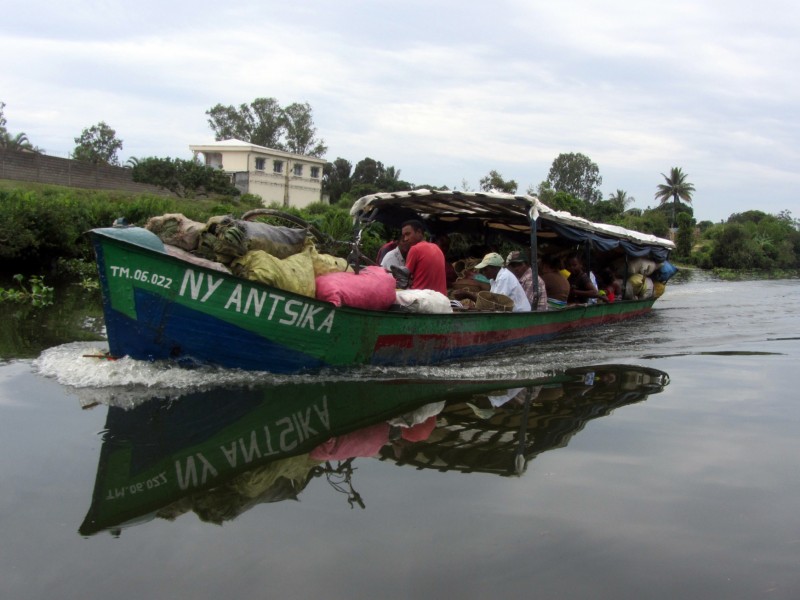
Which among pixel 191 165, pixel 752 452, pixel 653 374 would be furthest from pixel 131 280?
pixel 191 165

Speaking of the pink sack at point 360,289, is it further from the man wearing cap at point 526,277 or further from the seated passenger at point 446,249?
the seated passenger at point 446,249

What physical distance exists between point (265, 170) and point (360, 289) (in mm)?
39405

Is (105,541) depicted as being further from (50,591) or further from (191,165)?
(191,165)

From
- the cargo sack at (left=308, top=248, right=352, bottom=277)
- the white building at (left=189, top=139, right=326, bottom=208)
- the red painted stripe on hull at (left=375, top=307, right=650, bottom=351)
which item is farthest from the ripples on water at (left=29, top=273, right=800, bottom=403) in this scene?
the white building at (left=189, top=139, right=326, bottom=208)

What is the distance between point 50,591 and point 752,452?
4.68m

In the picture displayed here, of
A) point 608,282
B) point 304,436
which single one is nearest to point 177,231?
point 304,436

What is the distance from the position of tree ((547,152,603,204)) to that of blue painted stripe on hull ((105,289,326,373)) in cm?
6940

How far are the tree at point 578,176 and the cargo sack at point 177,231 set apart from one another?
6933 centimetres

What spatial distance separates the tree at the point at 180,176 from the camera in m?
33.8

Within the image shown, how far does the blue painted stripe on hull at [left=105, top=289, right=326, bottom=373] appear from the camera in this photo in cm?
622

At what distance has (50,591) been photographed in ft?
10.4

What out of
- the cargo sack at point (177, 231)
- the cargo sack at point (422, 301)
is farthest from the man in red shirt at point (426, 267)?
the cargo sack at point (177, 231)

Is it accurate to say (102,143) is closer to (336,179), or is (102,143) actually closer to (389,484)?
(336,179)

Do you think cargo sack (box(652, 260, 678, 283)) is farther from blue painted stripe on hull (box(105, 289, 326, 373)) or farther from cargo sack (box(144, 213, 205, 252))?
cargo sack (box(144, 213, 205, 252))
